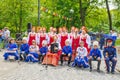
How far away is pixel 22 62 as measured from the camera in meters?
18.9

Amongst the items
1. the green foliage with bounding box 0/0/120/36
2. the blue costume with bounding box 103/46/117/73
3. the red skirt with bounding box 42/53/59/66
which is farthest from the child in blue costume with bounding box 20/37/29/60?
the green foliage with bounding box 0/0/120/36

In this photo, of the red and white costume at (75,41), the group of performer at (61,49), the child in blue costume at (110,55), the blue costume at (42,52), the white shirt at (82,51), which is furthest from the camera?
the red and white costume at (75,41)

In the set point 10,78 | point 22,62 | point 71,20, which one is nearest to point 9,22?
point 71,20

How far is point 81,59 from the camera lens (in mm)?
17391

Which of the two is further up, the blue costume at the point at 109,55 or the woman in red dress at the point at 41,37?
the woman in red dress at the point at 41,37

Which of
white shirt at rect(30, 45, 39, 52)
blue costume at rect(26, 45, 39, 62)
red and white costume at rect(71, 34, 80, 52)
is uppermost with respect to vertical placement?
red and white costume at rect(71, 34, 80, 52)

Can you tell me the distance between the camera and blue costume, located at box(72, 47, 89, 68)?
1730cm

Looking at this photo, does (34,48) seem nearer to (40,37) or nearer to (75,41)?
(40,37)

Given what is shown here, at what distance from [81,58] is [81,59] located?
0.06 m

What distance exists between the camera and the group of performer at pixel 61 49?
1689cm

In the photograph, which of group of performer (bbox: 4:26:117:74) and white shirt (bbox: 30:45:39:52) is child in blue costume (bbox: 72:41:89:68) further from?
white shirt (bbox: 30:45:39:52)

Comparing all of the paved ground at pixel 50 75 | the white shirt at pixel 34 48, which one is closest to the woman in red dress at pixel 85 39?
the white shirt at pixel 34 48

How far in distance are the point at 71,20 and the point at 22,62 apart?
31.9 meters

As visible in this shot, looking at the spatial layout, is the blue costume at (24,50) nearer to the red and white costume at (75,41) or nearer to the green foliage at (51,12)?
the red and white costume at (75,41)
